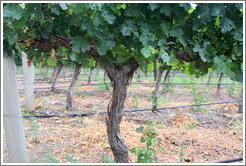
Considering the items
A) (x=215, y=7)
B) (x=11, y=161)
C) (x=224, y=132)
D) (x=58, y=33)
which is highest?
(x=215, y=7)

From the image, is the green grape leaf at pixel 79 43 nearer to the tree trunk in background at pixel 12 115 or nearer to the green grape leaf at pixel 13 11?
the green grape leaf at pixel 13 11

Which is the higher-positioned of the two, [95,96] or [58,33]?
[58,33]

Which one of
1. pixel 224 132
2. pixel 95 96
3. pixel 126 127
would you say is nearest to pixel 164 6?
pixel 126 127

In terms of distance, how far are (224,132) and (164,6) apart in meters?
4.03

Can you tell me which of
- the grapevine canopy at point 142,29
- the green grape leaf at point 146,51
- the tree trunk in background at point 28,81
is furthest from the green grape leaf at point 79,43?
the tree trunk in background at point 28,81

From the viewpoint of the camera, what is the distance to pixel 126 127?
4484mm

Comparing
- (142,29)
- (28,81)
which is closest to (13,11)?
(142,29)

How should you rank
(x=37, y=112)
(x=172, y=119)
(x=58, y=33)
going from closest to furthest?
(x=58, y=33) < (x=172, y=119) < (x=37, y=112)

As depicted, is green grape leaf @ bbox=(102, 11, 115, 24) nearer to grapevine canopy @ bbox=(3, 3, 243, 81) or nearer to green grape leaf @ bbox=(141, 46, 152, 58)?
grapevine canopy @ bbox=(3, 3, 243, 81)

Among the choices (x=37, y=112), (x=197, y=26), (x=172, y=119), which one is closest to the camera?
(x=197, y=26)

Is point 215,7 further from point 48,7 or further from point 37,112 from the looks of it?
point 37,112

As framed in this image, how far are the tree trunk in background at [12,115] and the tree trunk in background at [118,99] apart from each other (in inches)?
37.2

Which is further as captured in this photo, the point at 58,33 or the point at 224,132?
the point at 224,132

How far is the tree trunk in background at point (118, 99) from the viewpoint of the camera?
227cm
